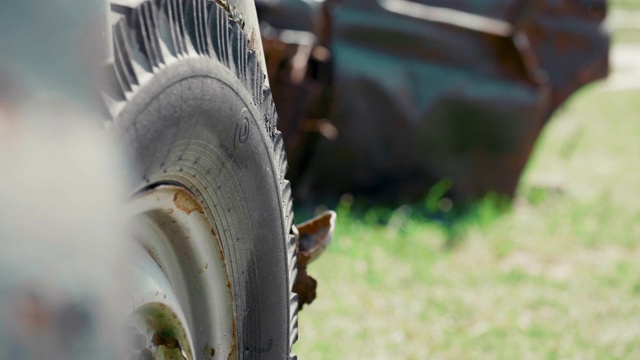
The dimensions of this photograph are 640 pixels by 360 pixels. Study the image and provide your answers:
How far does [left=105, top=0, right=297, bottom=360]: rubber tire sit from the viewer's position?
5.30 ft

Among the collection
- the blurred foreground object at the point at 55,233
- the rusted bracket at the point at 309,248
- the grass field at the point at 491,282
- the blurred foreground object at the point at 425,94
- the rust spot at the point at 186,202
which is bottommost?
the blurred foreground object at the point at 55,233

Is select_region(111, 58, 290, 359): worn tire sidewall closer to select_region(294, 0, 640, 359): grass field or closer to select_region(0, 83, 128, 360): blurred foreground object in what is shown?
select_region(0, 83, 128, 360): blurred foreground object

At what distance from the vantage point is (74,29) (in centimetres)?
146

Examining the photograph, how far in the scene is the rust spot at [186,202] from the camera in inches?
73.9

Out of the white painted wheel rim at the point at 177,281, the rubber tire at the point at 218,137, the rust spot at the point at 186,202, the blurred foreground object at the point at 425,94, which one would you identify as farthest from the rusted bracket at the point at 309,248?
the blurred foreground object at the point at 425,94

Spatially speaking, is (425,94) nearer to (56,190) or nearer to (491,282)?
(491,282)

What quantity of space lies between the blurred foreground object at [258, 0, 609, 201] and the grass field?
208 mm

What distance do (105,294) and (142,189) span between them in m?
0.27

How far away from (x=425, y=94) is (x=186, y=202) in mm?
4172

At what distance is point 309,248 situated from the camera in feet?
8.85

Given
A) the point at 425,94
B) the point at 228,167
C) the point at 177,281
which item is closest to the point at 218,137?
the point at 228,167

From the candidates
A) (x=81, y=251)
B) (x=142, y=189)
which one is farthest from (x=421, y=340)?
(x=81, y=251)

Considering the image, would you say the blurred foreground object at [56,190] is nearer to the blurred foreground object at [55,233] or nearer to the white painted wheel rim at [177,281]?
the blurred foreground object at [55,233]

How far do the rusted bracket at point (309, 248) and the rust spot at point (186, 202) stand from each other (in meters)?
0.76
